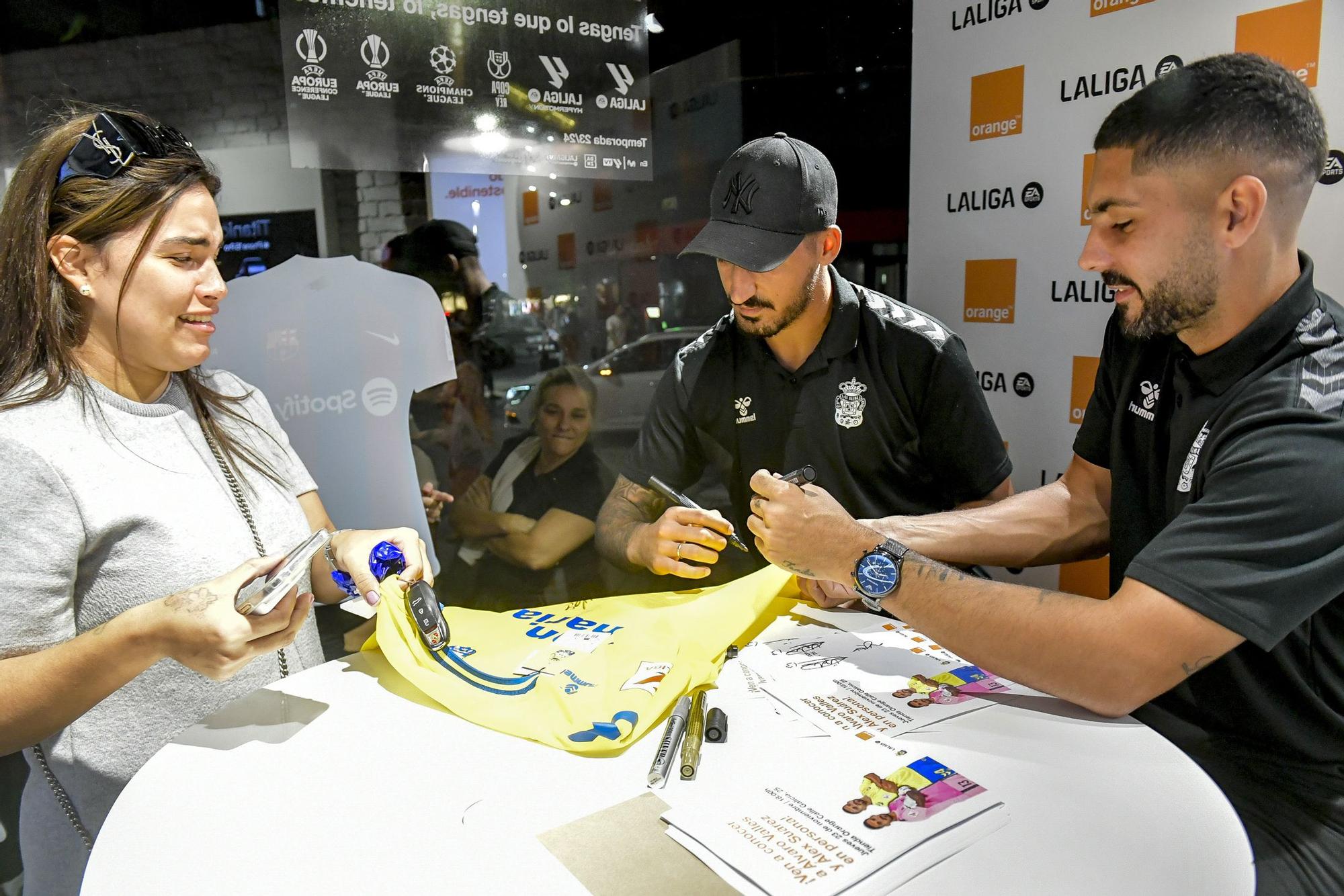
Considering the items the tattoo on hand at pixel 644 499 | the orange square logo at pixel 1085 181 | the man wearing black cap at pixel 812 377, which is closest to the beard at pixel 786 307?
the man wearing black cap at pixel 812 377

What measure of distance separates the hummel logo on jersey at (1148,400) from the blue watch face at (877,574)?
0.64 m

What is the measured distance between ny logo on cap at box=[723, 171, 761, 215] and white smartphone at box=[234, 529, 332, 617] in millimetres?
1480

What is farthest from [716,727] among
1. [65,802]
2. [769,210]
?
[769,210]

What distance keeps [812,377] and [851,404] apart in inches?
5.4

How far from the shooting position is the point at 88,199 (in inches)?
59.8

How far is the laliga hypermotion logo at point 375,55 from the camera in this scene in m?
2.51

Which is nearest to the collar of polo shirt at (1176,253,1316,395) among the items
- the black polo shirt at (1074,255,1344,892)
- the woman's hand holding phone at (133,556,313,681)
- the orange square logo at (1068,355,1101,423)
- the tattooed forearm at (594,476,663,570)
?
the black polo shirt at (1074,255,1344,892)

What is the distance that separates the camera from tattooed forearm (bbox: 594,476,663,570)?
2.50 meters

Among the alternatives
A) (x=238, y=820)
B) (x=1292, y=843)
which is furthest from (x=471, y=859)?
(x=1292, y=843)

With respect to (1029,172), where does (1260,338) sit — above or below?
below

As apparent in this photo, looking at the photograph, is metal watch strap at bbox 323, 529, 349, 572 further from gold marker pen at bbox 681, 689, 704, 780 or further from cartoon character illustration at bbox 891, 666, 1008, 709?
cartoon character illustration at bbox 891, 666, 1008, 709

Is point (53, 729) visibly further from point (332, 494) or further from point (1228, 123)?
point (1228, 123)

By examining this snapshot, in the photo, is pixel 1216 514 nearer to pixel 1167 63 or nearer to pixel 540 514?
pixel 1167 63

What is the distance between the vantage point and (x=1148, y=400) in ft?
5.53
